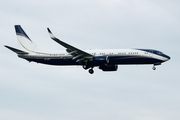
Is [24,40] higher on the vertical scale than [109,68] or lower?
higher

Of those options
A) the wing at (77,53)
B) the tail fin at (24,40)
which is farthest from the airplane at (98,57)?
the tail fin at (24,40)

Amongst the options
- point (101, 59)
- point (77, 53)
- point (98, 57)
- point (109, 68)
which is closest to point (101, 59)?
point (101, 59)

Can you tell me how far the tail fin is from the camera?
9402 centimetres

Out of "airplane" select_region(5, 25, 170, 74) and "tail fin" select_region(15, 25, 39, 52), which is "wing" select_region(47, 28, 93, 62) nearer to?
"airplane" select_region(5, 25, 170, 74)

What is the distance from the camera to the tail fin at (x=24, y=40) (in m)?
94.0

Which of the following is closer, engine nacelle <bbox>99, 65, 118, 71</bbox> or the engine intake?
the engine intake

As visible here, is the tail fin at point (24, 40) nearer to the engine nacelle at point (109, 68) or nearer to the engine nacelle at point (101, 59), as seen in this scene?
the engine nacelle at point (109, 68)

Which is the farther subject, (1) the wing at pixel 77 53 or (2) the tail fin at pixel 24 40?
(2) the tail fin at pixel 24 40

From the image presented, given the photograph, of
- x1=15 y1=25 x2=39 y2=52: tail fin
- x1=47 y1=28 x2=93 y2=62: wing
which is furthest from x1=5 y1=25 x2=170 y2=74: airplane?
x1=15 y1=25 x2=39 y2=52: tail fin

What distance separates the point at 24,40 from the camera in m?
96.8

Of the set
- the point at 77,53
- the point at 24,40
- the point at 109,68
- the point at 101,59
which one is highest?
the point at 24,40

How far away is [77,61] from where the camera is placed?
8619 cm

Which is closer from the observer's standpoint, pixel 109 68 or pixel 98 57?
pixel 98 57

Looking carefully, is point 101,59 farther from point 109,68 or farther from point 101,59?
point 109,68
